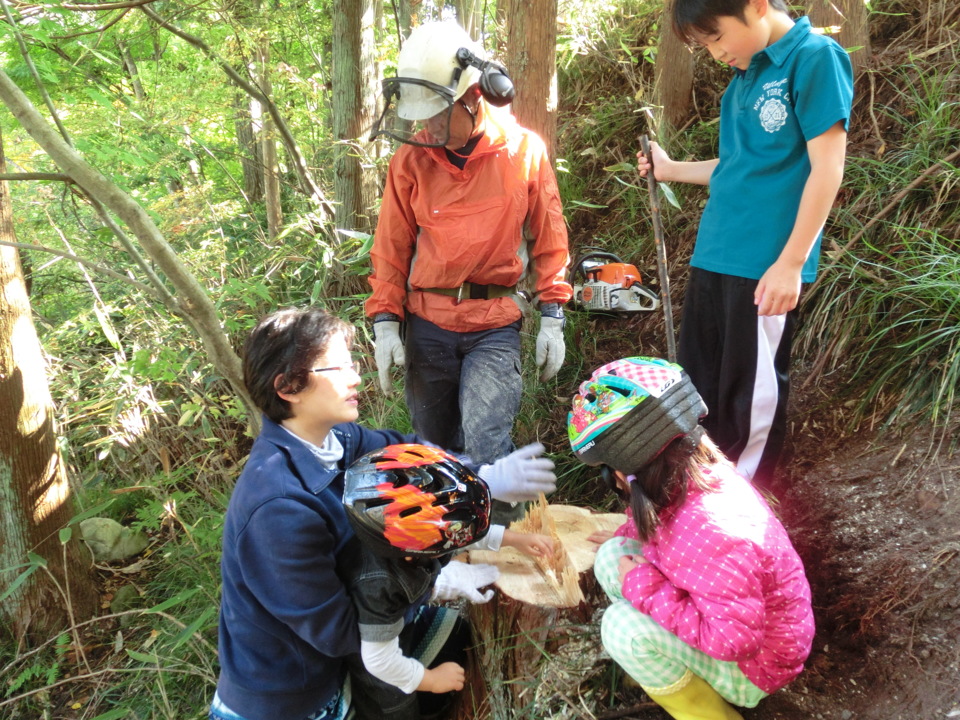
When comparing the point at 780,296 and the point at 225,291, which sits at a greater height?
the point at 780,296

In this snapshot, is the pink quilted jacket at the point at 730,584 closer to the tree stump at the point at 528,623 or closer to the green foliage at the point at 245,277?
the tree stump at the point at 528,623

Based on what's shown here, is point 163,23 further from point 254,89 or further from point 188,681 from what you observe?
point 188,681

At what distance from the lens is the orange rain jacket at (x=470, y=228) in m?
2.68

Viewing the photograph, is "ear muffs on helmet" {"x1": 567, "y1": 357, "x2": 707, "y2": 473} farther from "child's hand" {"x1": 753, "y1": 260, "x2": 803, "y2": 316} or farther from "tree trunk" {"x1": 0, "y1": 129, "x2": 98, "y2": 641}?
"tree trunk" {"x1": 0, "y1": 129, "x2": 98, "y2": 641}

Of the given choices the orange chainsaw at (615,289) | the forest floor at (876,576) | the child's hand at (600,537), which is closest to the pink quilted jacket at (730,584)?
the forest floor at (876,576)

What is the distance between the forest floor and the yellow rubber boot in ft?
0.64

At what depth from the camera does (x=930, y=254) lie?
9.72ft

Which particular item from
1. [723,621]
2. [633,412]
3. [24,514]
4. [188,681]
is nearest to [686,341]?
[633,412]

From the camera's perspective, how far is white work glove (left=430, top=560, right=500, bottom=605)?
223 centimetres

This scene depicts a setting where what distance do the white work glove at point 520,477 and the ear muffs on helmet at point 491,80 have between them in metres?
1.32

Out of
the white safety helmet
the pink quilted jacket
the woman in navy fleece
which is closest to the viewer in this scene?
the pink quilted jacket

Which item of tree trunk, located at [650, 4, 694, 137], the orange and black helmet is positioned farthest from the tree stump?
tree trunk, located at [650, 4, 694, 137]

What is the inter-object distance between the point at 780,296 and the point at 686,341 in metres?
0.57

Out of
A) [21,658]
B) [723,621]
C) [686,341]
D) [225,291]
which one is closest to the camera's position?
[723,621]
